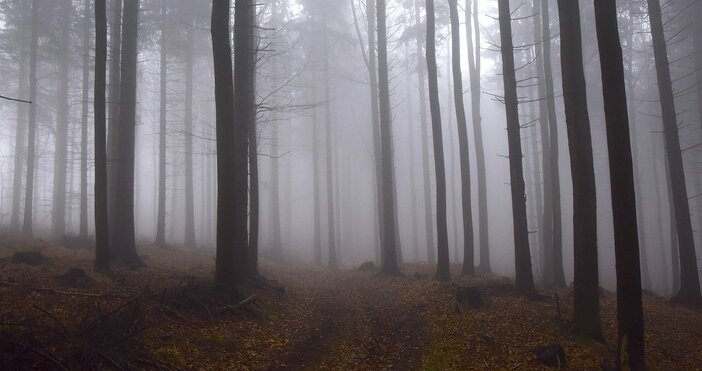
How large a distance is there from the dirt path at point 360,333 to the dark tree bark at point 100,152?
18.9ft

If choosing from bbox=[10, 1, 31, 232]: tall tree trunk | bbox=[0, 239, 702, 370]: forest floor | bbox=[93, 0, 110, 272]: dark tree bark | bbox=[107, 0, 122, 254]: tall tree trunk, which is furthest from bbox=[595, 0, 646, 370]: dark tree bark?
bbox=[10, 1, 31, 232]: tall tree trunk

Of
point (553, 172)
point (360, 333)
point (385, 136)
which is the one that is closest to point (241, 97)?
point (385, 136)

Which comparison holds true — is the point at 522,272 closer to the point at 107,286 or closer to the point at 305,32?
the point at 107,286

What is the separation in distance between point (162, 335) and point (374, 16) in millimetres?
21085

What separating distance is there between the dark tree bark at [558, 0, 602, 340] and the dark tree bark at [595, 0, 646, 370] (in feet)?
5.98

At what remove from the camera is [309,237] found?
160 ft

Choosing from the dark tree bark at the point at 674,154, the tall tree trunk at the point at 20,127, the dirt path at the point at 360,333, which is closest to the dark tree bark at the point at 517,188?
the dirt path at the point at 360,333

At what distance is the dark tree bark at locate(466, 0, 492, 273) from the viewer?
21.5m

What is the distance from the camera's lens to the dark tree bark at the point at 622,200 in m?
7.39

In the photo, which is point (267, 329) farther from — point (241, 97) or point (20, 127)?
point (20, 127)

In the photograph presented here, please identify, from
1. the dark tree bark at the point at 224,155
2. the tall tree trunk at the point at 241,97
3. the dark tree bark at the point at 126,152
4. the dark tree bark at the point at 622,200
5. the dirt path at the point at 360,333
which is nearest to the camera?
the dark tree bark at the point at 622,200

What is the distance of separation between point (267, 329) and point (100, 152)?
6.32 metres

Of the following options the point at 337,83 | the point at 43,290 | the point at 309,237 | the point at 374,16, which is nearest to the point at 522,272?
the point at 43,290

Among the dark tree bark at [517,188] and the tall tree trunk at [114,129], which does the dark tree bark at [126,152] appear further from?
the dark tree bark at [517,188]
